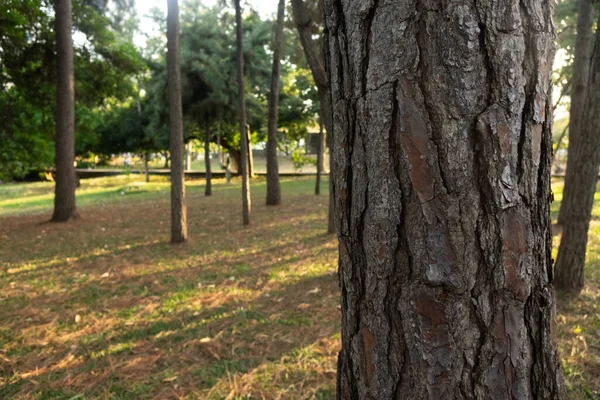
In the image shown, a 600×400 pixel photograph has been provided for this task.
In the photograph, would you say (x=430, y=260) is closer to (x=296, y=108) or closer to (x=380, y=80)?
(x=380, y=80)

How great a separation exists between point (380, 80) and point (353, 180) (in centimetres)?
28

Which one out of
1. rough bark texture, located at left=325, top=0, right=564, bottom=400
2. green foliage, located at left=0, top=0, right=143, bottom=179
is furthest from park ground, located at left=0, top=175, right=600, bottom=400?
green foliage, located at left=0, top=0, right=143, bottom=179

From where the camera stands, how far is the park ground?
3.30 m

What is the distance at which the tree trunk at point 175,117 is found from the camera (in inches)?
308

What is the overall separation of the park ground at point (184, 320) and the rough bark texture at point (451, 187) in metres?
2.11

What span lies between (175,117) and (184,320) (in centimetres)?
444

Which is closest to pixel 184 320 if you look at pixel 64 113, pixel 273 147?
pixel 64 113

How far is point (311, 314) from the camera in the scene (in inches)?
183

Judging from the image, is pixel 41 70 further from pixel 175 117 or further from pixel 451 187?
pixel 451 187

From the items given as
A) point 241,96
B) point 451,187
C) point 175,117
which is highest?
point 241,96

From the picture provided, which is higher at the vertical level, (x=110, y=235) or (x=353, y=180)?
(x=353, y=180)

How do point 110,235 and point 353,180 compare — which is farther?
point 110,235

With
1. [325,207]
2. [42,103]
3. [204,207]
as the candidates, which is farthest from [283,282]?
[42,103]

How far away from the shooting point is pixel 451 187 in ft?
3.69
